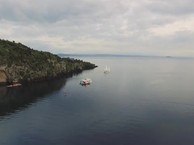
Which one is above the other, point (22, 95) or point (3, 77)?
point (3, 77)

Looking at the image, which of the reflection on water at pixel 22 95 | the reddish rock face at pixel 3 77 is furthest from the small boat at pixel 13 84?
the reflection on water at pixel 22 95

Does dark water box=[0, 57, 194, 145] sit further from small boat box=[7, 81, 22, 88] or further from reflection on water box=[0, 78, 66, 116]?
small boat box=[7, 81, 22, 88]

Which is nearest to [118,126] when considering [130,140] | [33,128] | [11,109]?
[130,140]

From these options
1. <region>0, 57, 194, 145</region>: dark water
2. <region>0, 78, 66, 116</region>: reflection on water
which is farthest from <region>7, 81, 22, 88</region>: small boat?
<region>0, 57, 194, 145</region>: dark water

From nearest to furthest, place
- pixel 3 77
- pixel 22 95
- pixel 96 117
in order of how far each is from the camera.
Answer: pixel 96 117 → pixel 22 95 → pixel 3 77

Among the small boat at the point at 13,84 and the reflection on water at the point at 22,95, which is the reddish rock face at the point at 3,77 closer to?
the small boat at the point at 13,84

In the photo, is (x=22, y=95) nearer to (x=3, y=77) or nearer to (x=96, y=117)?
(x=3, y=77)

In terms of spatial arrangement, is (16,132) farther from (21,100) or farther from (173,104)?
(173,104)

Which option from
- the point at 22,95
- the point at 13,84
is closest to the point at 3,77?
the point at 13,84
